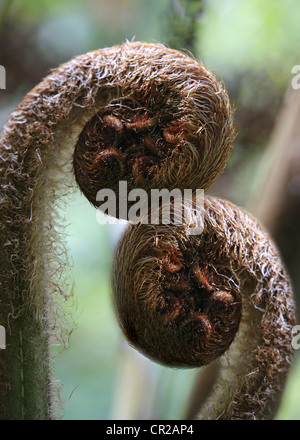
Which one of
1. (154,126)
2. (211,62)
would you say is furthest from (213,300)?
(211,62)

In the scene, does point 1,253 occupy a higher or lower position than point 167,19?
lower

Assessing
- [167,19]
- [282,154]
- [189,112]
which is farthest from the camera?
[282,154]

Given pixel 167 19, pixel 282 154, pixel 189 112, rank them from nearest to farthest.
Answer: pixel 189 112
pixel 167 19
pixel 282 154

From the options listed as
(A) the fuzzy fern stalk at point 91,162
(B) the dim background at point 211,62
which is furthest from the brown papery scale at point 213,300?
(B) the dim background at point 211,62

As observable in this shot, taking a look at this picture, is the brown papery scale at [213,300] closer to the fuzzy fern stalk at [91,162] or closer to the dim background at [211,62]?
the fuzzy fern stalk at [91,162]

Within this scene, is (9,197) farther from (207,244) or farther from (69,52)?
(69,52)
